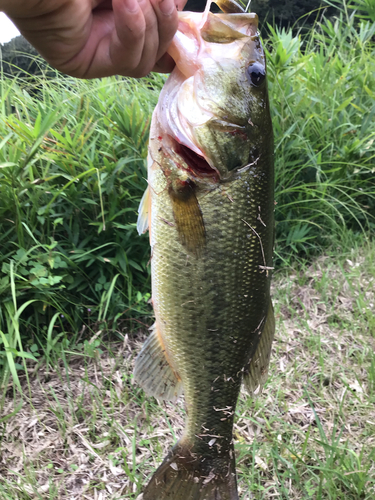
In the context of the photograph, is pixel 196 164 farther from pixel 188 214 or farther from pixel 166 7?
pixel 166 7

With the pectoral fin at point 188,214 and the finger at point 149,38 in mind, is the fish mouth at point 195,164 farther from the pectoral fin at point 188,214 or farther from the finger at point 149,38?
the finger at point 149,38

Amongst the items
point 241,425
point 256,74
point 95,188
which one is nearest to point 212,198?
point 256,74

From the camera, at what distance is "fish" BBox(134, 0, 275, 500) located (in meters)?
1.18

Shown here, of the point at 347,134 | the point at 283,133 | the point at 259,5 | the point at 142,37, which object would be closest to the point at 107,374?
the point at 142,37

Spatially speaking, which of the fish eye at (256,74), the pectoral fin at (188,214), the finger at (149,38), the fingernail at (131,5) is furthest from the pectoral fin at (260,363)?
the fingernail at (131,5)

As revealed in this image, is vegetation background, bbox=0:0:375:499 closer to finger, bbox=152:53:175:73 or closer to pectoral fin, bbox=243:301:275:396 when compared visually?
pectoral fin, bbox=243:301:275:396

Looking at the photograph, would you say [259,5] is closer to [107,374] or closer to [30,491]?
[107,374]

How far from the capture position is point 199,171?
1208 mm

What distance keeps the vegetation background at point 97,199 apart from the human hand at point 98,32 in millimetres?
1108

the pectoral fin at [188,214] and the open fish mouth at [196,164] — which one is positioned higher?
the open fish mouth at [196,164]

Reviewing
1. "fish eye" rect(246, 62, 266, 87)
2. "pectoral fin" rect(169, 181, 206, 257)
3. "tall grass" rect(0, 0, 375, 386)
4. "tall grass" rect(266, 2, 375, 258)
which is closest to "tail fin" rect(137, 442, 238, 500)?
"pectoral fin" rect(169, 181, 206, 257)

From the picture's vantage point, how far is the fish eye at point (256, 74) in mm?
1207

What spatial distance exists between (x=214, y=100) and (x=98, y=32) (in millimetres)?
443

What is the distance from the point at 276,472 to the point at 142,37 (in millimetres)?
1998
